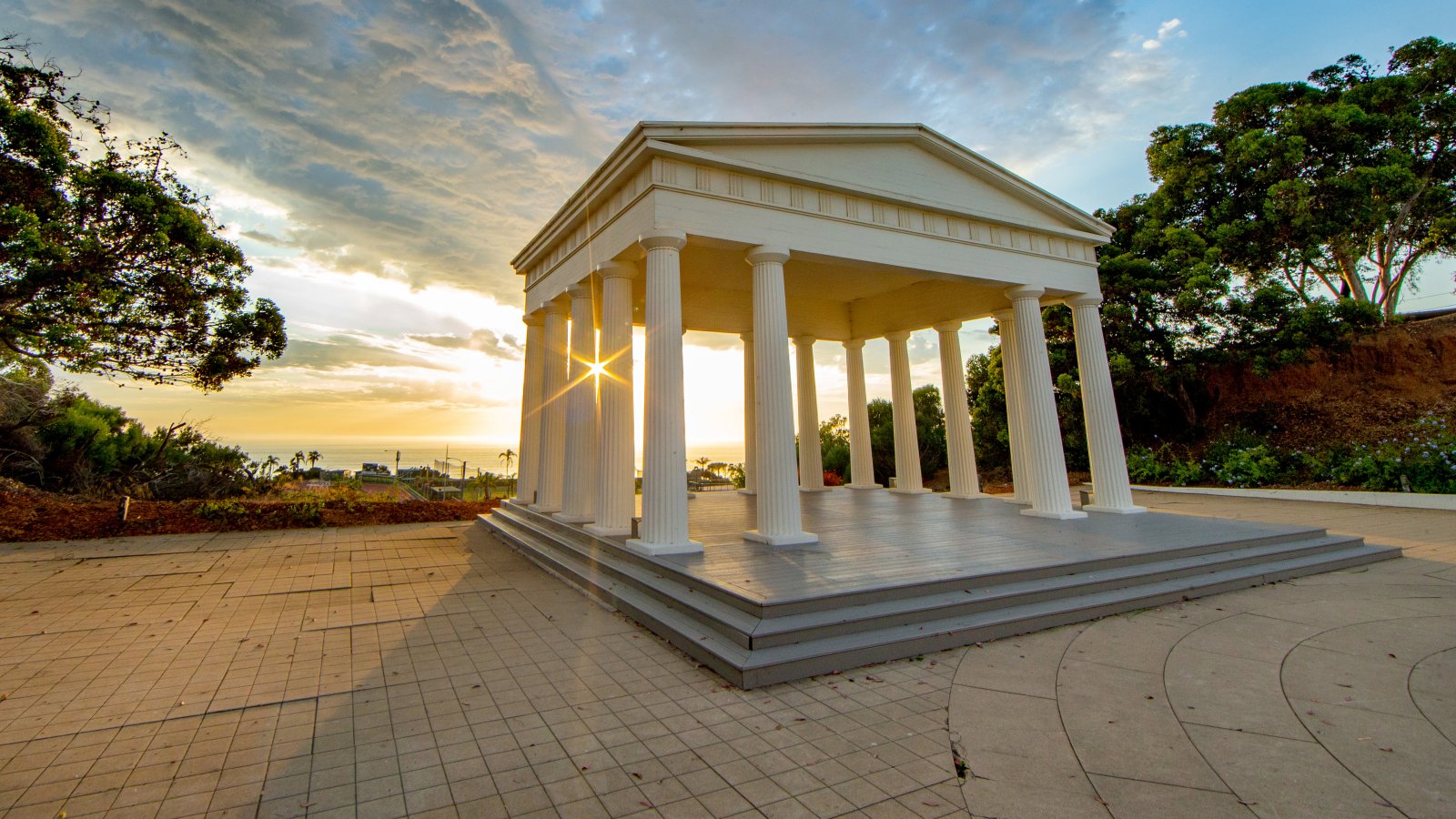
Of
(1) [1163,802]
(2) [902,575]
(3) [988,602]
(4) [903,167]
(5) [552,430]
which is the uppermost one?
(4) [903,167]

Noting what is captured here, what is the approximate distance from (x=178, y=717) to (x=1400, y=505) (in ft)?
71.4

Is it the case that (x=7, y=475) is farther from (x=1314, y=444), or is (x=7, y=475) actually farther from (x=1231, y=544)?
(x=1314, y=444)

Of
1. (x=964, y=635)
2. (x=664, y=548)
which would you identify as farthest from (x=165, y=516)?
(x=964, y=635)

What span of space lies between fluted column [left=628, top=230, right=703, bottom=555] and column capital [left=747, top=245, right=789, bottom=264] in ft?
4.00

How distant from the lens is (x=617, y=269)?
9172 millimetres

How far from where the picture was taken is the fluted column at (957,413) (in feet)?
47.8

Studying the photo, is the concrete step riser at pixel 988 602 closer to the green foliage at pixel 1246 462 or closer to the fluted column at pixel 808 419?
the fluted column at pixel 808 419

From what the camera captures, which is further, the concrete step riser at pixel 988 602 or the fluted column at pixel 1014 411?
the fluted column at pixel 1014 411

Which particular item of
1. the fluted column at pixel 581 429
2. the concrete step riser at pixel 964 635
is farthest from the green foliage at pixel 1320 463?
the fluted column at pixel 581 429

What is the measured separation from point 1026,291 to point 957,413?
13.6 ft

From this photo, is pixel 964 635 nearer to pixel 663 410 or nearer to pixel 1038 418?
pixel 663 410

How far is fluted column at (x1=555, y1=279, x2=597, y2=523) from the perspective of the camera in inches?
403

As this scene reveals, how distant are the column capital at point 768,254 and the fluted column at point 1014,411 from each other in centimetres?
699

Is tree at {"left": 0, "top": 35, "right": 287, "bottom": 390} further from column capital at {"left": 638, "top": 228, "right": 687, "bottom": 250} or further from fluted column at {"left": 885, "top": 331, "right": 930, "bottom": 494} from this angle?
fluted column at {"left": 885, "top": 331, "right": 930, "bottom": 494}
